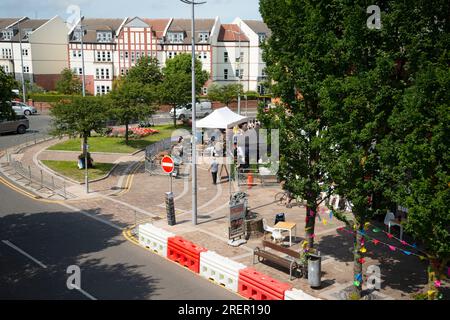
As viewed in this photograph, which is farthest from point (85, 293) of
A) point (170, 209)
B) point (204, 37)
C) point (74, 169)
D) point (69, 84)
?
point (204, 37)

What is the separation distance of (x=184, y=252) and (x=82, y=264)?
343 cm

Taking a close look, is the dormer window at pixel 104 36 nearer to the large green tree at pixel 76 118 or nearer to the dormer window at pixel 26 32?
the dormer window at pixel 26 32

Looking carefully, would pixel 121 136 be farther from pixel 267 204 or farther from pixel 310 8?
pixel 310 8

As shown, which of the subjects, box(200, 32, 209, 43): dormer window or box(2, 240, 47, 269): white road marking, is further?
box(200, 32, 209, 43): dormer window

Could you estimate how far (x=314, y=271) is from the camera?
1427cm

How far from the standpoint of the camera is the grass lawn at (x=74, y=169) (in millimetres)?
28531

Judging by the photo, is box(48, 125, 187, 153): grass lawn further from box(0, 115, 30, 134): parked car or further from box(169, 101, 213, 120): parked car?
box(169, 101, 213, 120): parked car

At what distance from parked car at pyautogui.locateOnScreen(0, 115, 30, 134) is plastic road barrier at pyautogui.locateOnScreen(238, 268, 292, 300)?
1322 inches

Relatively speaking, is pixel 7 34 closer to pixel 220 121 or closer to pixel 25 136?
pixel 25 136

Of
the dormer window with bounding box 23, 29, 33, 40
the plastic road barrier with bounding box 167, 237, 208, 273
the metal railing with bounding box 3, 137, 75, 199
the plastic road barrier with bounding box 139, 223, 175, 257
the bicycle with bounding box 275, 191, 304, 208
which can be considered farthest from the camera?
the dormer window with bounding box 23, 29, 33, 40

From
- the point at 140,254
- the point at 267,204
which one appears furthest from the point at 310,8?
the point at 267,204

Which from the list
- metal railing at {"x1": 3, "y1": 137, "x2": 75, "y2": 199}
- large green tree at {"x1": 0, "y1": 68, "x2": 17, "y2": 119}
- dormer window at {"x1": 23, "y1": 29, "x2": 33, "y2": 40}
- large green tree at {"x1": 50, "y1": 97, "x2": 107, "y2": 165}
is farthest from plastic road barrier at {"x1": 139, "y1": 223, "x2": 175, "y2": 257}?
dormer window at {"x1": 23, "y1": 29, "x2": 33, "y2": 40}

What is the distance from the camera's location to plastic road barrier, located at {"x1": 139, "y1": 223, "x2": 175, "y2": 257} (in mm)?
17312
